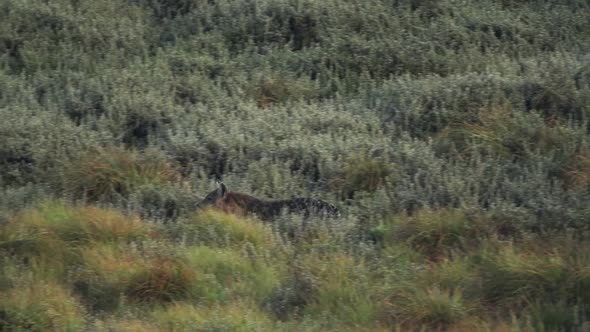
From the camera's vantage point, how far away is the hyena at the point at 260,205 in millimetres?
9094

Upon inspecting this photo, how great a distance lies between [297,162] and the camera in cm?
1034

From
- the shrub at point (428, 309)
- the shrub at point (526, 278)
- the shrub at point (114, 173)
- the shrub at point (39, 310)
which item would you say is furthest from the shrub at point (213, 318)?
the shrub at point (114, 173)

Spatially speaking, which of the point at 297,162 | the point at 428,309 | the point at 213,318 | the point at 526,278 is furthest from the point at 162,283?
the point at 297,162

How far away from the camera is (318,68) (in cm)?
1277

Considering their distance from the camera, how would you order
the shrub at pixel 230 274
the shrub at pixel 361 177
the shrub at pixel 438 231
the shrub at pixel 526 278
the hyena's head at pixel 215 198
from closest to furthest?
the shrub at pixel 526 278 → the shrub at pixel 230 274 → the shrub at pixel 438 231 → the hyena's head at pixel 215 198 → the shrub at pixel 361 177

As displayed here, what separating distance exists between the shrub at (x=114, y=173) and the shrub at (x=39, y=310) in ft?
7.26

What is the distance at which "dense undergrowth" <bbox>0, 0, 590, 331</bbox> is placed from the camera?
746 centimetres

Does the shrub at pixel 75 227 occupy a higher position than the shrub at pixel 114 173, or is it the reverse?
the shrub at pixel 75 227

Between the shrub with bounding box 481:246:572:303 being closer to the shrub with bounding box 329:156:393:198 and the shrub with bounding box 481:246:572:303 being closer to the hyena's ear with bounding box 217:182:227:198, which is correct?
the shrub with bounding box 329:156:393:198

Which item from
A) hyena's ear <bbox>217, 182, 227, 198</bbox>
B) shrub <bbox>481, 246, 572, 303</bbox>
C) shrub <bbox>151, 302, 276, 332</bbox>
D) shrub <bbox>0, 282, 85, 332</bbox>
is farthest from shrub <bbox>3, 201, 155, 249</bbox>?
shrub <bbox>481, 246, 572, 303</bbox>

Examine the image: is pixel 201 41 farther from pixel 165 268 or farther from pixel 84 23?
pixel 165 268

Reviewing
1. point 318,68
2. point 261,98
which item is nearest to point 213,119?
point 261,98

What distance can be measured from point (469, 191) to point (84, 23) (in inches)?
256

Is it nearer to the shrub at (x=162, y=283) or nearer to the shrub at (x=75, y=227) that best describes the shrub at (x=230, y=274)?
the shrub at (x=162, y=283)
